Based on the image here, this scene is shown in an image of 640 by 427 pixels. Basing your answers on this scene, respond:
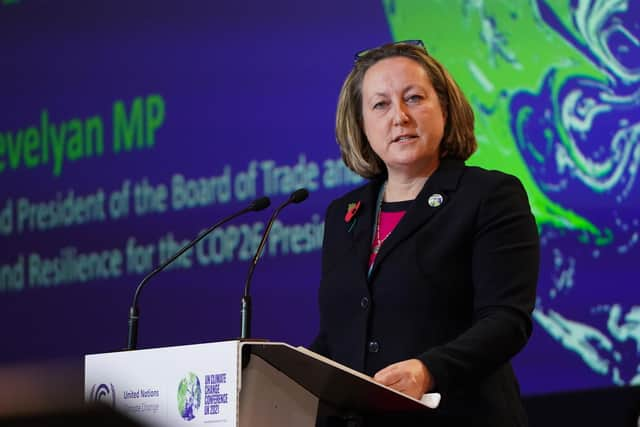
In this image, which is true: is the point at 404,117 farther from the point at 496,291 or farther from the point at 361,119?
the point at 496,291

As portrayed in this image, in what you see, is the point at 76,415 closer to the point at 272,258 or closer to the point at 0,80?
the point at 272,258

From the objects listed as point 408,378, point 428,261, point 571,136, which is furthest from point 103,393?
point 571,136

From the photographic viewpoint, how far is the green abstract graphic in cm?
367

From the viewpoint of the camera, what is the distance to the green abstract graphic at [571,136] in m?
3.67

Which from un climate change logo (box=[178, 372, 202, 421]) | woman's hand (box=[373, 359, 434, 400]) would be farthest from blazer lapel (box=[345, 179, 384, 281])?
un climate change logo (box=[178, 372, 202, 421])

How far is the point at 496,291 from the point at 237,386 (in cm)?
63

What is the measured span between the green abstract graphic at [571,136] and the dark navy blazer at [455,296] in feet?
5.20

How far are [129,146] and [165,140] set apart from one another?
0.64ft

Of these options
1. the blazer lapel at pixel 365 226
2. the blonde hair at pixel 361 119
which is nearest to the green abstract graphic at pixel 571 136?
the blonde hair at pixel 361 119

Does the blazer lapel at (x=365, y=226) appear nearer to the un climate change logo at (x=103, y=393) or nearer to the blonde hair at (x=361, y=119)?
the blonde hair at (x=361, y=119)

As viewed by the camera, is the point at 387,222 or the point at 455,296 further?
the point at 387,222

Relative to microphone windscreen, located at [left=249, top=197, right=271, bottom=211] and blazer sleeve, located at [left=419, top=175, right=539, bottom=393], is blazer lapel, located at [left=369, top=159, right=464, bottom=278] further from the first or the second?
microphone windscreen, located at [left=249, top=197, right=271, bottom=211]

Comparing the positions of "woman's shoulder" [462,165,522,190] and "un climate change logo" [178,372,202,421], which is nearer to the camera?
"un climate change logo" [178,372,202,421]

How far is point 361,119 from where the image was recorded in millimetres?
2559
